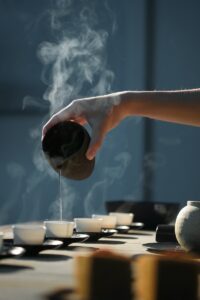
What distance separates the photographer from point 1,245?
122 centimetres

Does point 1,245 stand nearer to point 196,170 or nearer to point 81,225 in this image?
point 81,225

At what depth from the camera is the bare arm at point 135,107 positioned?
1679mm

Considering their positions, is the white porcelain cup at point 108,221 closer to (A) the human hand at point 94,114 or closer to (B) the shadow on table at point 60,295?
(A) the human hand at point 94,114

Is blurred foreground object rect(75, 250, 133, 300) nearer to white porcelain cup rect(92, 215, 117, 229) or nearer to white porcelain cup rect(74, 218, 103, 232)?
white porcelain cup rect(74, 218, 103, 232)

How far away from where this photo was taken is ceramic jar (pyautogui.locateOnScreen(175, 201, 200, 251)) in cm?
140

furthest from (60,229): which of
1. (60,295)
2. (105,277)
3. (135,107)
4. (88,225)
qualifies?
(105,277)

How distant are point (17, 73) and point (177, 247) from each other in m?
3.50

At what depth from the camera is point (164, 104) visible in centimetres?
174

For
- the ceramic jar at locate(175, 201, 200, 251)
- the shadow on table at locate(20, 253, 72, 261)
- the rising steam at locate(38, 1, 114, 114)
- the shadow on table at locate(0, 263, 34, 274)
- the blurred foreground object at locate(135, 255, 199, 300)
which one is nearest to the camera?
the blurred foreground object at locate(135, 255, 199, 300)

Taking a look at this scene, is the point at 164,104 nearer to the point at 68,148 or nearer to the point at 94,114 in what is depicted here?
the point at 94,114

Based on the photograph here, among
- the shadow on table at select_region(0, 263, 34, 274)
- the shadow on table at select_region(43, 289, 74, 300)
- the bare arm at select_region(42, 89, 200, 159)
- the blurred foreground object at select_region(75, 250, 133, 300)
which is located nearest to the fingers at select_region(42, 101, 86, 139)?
the bare arm at select_region(42, 89, 200, 159)

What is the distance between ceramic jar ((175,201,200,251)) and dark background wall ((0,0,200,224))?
2.82 m

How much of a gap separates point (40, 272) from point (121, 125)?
341 cm

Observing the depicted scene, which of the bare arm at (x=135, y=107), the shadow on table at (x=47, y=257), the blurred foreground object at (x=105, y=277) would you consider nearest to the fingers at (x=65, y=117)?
the bare arm at (x=135, y=107)
